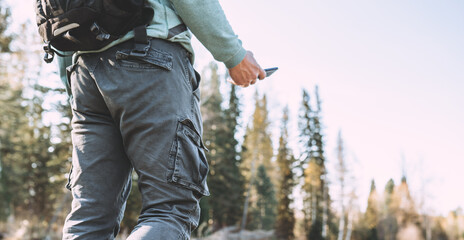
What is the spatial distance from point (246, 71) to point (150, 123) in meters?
0.48

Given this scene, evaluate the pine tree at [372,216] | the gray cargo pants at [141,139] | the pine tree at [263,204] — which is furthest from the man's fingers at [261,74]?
the pine tree at [372,216]

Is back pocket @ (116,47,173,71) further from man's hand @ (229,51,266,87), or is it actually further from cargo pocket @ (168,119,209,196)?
man's hand @ (229,51,266,87)

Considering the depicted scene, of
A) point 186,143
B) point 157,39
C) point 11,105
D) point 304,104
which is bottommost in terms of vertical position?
point 186,143

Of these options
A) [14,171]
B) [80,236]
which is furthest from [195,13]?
[14,171]

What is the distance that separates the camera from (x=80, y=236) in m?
1.31

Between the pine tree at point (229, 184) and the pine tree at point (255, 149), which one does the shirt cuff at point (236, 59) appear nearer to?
the pine tree at point (229, 184)

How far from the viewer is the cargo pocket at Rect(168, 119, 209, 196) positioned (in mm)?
1175

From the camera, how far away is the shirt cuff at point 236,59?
1.42 m

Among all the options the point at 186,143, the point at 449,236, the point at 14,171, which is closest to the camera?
the point at 186,143

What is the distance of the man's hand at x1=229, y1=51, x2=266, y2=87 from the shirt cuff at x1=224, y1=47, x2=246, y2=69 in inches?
0.6

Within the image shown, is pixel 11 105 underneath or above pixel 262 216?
above

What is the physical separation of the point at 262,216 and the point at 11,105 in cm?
2151

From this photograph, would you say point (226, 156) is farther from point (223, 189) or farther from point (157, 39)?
point (157, 39)

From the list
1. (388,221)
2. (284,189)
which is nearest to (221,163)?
(284,189)
